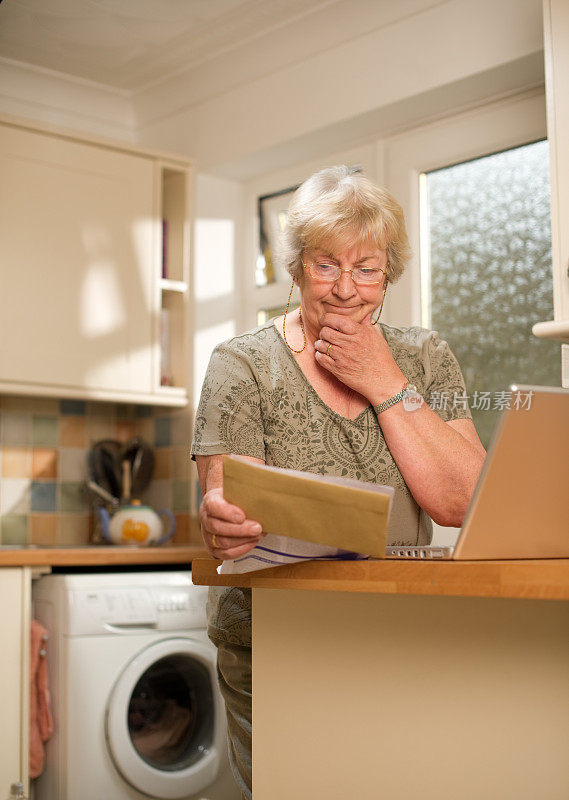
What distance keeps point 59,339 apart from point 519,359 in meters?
1.51

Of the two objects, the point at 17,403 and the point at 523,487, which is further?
the point at 17,403

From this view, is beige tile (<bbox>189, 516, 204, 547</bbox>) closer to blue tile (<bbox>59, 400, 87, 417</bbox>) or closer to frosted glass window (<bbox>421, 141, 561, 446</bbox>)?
blue tile (<bbox>59, 400, 87, 417</bbox>)

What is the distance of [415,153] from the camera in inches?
118

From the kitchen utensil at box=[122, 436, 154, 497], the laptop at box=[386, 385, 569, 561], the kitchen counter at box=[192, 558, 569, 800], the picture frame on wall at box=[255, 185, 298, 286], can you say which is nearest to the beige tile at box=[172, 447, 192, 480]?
the kitchen utensil at box=[122, 436, 154, 497]

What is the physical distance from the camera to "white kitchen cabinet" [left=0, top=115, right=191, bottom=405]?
3.09 m

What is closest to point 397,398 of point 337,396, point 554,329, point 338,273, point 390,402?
point 390,402

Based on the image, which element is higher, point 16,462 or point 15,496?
→ point 16,462

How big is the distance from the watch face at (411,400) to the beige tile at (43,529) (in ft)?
7.63

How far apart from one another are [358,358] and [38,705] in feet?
5.83

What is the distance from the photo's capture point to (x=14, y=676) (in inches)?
103

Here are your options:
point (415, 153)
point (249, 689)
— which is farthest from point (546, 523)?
point (415, 153)

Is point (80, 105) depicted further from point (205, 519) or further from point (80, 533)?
point (205, 519)

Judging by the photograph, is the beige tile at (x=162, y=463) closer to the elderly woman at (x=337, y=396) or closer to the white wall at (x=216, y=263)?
the white wall at (x=216, y=263)

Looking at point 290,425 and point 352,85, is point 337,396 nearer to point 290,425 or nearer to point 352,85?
point 290,425
